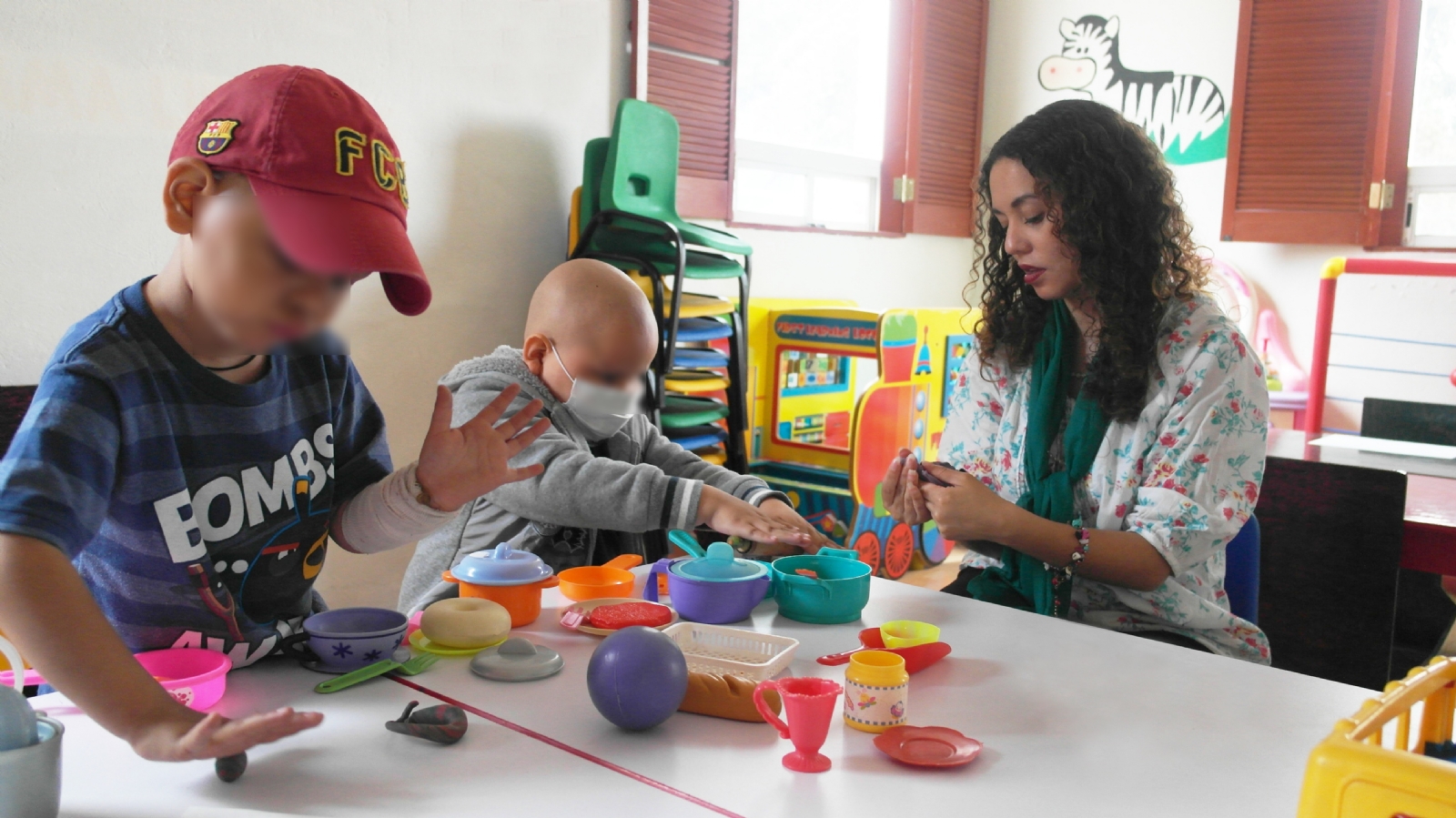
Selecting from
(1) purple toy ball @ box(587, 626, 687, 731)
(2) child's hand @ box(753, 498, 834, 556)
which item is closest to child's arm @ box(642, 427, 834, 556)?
(2) child's hand @ box(753, 498, 834, 556)

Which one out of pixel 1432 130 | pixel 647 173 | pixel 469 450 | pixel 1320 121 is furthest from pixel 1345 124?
pixel 469 450

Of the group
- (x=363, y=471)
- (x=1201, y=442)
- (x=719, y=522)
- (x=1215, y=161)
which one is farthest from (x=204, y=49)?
(x=1215, y=161)

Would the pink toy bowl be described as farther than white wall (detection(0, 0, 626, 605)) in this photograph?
No

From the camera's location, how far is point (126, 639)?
0.98m

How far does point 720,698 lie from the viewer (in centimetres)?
91

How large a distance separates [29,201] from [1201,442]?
199 centimetres

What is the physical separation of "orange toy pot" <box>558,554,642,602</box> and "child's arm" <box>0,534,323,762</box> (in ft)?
1.82

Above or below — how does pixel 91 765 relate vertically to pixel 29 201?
below

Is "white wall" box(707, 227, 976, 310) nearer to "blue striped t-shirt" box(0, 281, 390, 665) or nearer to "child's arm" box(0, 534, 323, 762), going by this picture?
"blue striped t-shirt" box(0, 281, 390, 665)

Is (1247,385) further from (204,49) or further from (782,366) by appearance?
(782,366)

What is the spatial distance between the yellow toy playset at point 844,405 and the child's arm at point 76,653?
8.91 feet

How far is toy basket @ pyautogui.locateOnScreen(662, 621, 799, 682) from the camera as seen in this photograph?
101 cm

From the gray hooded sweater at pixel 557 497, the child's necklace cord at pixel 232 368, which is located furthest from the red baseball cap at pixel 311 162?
the gray hooded sweater at pixel 557 497

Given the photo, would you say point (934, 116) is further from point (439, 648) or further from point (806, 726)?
point (806, 726)
